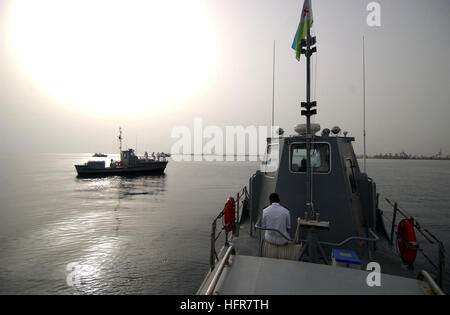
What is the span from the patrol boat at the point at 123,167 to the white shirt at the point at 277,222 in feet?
187

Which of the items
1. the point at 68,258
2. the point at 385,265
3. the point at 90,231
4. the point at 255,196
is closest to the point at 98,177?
the point at 90,231

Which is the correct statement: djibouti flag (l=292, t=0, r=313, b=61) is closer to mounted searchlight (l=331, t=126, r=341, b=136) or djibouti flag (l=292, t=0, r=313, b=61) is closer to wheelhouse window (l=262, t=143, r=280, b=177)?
mounted searchlight (l=331, t=126, r=341, b=136)

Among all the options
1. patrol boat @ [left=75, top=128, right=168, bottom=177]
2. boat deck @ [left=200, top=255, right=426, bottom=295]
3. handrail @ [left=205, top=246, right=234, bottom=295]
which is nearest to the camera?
handrail @ [left=205, top=246, right=234, bottom=295]

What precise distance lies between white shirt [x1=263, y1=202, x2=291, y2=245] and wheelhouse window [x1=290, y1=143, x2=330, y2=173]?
2645 millimetres

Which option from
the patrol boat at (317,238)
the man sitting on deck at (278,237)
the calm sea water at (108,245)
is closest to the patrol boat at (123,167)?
the calm sea water at (108,245)

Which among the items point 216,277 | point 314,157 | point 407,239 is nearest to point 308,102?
point 314,157

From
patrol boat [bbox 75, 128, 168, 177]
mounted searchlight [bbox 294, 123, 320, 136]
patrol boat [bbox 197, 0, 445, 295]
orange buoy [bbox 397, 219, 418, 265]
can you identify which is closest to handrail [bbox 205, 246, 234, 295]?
patrol boat [bbox 197, 0, 445, 295]

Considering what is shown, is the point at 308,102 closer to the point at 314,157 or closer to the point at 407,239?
the point at 314,157

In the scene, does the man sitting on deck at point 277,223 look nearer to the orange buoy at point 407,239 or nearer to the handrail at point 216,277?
the handrail at point 216,277

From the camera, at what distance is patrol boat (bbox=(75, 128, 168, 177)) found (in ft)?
177

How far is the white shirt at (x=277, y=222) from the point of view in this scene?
14.3 feet

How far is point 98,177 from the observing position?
55094mm
